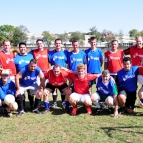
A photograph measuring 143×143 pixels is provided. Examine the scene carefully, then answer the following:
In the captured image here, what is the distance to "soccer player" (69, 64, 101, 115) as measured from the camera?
6.38m

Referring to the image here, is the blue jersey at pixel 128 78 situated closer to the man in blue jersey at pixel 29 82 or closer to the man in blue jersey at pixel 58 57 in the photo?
the man in blue jersey at pixel 58 57

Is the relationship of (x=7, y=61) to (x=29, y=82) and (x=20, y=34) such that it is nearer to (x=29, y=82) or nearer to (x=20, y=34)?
(x=29, y=82)

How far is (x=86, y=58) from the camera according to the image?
7.36 m

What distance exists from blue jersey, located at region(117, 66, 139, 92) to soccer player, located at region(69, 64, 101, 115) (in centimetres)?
65

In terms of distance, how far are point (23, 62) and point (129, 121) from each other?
3.27m

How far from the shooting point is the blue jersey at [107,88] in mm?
6230

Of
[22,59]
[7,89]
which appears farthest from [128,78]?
[7,89]

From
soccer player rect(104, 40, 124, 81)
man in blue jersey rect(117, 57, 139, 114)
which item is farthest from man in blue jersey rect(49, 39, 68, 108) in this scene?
man in blue jersey rect(117, 57, 139, 114)

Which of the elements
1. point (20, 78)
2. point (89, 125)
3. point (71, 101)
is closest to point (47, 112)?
point (71, 101)

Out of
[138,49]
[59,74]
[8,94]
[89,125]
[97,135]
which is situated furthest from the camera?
[138,49]

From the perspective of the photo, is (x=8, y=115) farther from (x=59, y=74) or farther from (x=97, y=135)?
(x=97, y=135)

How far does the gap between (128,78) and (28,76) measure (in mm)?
2624

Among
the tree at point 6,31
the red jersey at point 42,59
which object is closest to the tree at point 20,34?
the tree at point 6,31

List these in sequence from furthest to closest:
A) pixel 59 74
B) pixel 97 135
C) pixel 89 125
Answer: pixel 59 74 → pixel 89 125 → pixel 97 135
